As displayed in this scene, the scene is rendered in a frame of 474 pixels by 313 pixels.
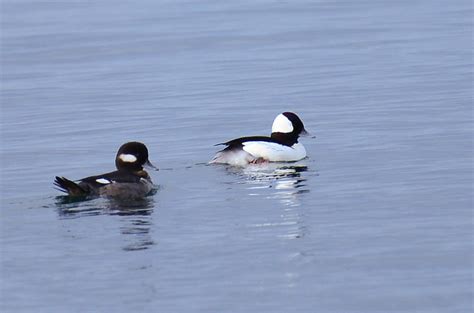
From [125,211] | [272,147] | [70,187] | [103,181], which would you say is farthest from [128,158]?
[272,147]

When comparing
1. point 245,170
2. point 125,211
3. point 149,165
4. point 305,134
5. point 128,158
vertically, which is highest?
point 305,134

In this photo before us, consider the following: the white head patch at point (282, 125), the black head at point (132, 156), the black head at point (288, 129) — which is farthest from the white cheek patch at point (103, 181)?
the white head patch at point (282, 125)

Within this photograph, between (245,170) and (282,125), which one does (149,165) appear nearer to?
(245,170)

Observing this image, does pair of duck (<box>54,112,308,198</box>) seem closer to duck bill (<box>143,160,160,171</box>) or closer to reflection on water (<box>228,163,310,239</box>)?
duck bill (<box>143,160,160,171</box>)

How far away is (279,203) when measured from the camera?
46.8 feet

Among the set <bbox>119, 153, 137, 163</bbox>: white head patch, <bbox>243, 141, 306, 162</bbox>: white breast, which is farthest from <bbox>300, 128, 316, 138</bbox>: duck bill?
<bbox>119, 153, 137, 163</bbox>: white head patch

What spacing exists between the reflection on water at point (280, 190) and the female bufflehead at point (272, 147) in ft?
0.51

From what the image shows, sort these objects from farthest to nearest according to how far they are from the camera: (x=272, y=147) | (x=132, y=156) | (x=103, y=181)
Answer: (x=272, y=147) < (x=132, y=156) < (x=103, y=181)

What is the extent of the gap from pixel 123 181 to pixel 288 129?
3719 mm

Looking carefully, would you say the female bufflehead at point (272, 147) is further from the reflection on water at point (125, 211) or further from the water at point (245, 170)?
the reflection on water at point (125, 211)

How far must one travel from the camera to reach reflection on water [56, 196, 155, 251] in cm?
1274

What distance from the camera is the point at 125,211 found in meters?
14.2

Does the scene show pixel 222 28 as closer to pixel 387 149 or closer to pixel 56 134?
pixel 56 134

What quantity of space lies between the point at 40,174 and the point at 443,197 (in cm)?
517
